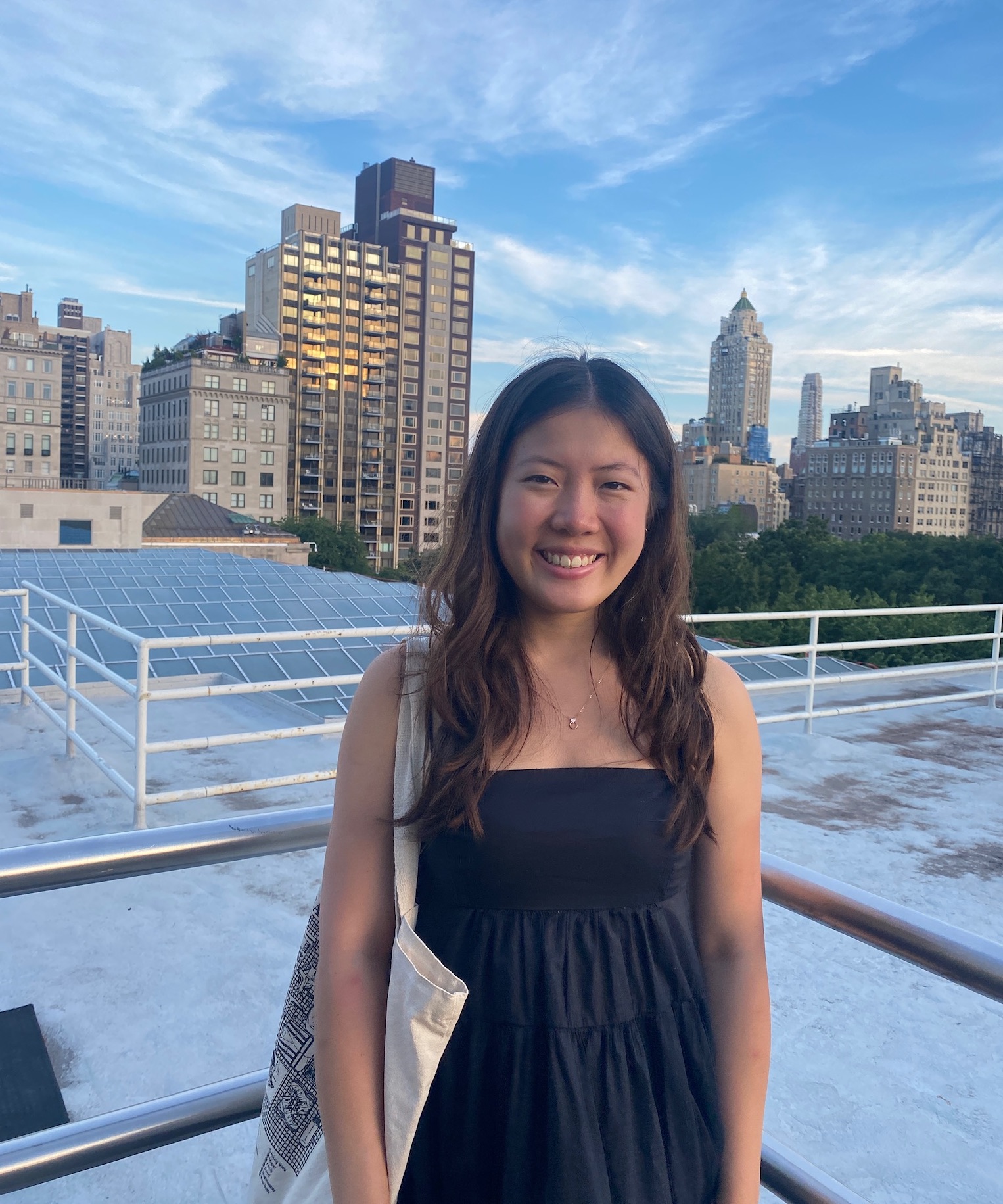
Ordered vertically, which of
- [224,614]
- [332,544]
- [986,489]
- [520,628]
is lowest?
[332,544]

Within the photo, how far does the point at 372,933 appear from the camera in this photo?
1.17m

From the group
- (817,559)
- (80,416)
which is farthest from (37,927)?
(80,416)

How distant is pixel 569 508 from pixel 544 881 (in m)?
0.44

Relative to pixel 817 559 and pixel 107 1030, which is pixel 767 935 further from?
pixel 817 559

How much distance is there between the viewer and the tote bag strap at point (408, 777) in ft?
3.77

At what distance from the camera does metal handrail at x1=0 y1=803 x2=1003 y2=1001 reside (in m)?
1.02

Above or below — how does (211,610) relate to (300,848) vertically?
below

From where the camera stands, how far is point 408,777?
3.80ft

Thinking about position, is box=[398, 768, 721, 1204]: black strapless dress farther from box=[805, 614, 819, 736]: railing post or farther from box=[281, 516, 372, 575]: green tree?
box=[281, 516, 372, 575]: green tree

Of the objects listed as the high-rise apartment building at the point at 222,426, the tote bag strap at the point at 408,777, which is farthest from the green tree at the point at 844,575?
the high-rise apartment building at the point at 222,426

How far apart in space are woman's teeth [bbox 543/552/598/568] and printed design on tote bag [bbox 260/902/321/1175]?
1.66 ft

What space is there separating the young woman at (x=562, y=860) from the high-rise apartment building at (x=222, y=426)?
80.2m

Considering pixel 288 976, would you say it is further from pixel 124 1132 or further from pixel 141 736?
pixel 124 1132

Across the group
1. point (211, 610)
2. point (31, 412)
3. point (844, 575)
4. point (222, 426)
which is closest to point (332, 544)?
point (222, 426)
